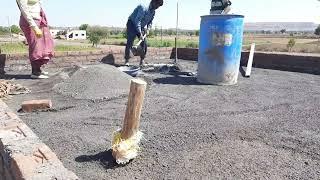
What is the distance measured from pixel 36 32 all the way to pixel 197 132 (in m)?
3.59

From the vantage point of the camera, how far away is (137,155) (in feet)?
8.90

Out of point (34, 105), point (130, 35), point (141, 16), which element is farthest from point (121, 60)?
point (34, 105)

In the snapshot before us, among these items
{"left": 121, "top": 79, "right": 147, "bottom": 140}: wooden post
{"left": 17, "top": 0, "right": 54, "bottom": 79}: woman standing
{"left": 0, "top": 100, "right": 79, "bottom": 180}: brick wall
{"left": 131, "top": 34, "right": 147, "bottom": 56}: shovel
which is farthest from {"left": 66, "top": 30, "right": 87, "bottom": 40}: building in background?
{"left": 121, "top": 79, "right": 147, "bottom": 140}: wooden post

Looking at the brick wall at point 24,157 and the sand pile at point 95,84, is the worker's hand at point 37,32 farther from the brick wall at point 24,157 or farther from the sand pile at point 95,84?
the brick wall at point 24,157

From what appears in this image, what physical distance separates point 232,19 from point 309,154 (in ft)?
10.2

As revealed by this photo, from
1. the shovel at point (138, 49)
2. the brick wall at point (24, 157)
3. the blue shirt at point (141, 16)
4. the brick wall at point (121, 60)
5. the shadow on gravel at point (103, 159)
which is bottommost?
the shadow on gravel at point (103, 159)

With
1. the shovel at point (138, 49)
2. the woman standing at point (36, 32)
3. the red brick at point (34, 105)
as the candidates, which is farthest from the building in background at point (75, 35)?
the red brick at point (34, 105)

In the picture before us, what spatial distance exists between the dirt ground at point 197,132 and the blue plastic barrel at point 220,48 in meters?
0.37

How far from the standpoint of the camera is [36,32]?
564 centimetres

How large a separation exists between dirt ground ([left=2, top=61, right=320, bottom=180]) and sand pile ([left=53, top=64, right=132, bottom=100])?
0.16 m

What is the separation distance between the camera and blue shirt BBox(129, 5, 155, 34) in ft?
22.8

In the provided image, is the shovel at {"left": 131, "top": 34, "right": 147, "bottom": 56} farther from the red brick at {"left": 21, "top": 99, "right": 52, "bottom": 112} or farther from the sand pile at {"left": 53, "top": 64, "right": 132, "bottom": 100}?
the red brick at {"left": 21, "top": 99, "right": 52, "bottom": 112}

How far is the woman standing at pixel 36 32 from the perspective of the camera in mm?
5648

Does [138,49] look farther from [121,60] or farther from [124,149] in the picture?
[124,149]
